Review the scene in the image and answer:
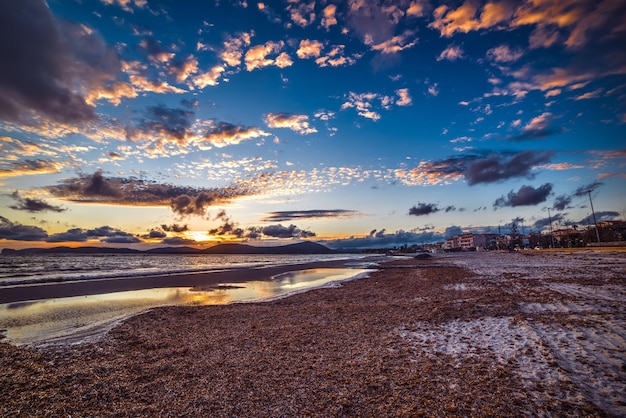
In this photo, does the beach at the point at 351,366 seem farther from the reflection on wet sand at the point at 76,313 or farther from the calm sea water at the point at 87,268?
the calm sea water at the point at 87,268

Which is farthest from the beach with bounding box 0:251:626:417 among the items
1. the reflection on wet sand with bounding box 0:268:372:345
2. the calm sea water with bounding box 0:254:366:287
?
the calm sea water with bounding box 0:254:366:287

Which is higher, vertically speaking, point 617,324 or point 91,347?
point 617,324

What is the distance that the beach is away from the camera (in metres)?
5.55

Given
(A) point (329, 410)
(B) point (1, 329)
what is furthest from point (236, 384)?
(B) point (1, 329)

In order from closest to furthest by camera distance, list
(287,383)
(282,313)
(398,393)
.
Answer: (398,393)
(287,383)
(282,313)

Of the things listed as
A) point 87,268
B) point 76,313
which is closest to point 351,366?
point 76,313

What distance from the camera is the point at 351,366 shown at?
7.34 meters

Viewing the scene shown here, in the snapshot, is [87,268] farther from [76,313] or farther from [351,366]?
[351,366]

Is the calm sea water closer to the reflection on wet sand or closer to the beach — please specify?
the reflection on wet sand

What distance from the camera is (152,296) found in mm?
22797

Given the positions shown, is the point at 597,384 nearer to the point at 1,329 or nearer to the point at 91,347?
the point at 91,347

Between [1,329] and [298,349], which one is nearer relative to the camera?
[298,349]

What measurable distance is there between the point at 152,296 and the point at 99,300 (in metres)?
3.31

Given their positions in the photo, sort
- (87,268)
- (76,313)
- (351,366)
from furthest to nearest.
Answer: (87,268) < (76,313) < (351,366)
